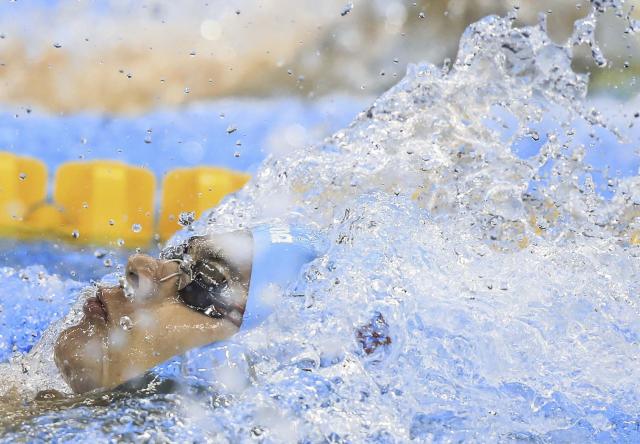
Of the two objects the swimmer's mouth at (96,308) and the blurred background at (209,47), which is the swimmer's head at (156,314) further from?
the blurred background at (209,47)

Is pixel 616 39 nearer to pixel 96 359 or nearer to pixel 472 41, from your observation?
pixel 472 41

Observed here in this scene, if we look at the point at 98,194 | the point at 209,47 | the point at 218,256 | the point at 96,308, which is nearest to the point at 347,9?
the point at 209,47

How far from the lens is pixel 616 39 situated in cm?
237

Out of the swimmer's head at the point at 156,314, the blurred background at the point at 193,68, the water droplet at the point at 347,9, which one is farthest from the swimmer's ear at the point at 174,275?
the water droplet at the point at 347,9

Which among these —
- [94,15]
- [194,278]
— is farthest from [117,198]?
[194,278]

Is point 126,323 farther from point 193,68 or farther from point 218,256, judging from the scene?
point 193,68

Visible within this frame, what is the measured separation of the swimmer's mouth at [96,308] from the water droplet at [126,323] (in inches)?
1.0

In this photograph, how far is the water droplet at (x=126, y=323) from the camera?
38.1 inches

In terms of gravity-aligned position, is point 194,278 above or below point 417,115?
below

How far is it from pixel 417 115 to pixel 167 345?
0.75 meters

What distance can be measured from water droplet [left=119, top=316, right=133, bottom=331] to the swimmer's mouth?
0.03m

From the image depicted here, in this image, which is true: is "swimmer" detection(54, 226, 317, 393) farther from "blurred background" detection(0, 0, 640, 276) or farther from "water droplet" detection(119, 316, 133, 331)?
"blurred background" detection(0, 0, 640, 276)

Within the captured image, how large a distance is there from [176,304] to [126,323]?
68 millimetres

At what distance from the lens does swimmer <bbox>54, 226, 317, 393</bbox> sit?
37.7 inches
